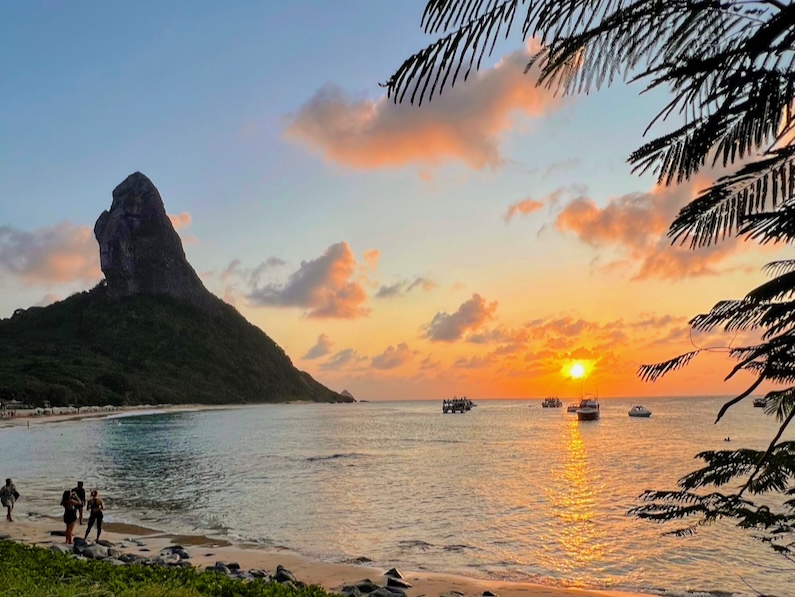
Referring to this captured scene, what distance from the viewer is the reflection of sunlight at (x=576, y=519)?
67.4 ft

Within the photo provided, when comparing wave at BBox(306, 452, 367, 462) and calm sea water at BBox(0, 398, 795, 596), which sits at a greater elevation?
calm sea water at BBox(0, 398, 795, 596)

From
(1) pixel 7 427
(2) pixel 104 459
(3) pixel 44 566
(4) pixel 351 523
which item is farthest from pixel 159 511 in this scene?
(1) pixel 7 427

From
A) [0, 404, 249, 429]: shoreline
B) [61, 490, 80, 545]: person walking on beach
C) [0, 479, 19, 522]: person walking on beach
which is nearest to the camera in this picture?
[61, 490, 80, 545]: person walking on beach

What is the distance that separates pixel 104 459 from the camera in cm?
4891

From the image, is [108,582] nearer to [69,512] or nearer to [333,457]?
[69,512]

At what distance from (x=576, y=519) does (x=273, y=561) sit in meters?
14.4

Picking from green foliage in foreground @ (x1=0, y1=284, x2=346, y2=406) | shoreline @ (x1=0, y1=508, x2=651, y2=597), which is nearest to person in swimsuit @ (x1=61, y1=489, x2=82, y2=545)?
shoreline @ (x1=0, y1=508, x2=651, y2=597)

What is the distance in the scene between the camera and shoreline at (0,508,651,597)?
1570 cm

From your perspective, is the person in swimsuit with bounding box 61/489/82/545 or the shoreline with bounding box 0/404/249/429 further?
the shoreline with bounding box 0/404/249/429

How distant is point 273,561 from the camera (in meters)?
18.5

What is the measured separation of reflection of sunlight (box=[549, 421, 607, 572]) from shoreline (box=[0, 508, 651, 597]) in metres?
3.62

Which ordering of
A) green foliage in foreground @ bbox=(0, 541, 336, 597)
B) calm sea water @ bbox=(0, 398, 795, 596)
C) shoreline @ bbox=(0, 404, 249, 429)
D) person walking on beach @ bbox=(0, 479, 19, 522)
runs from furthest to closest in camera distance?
shoreline @ bbox=(0, 404, 249, 429) → person walking on beach @ bbox=(0, 479, 19, 522) → calm sea water @ bbox=(0, 398, 795, 596) → green foliage in foreground @ bbox=(0, 541, 336, 597)

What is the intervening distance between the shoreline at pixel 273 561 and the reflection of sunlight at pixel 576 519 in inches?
142

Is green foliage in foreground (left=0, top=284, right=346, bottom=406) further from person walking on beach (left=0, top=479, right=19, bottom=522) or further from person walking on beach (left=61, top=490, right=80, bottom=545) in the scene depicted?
person walking on beach (left=61, top=490, right=80, bottom=545)
